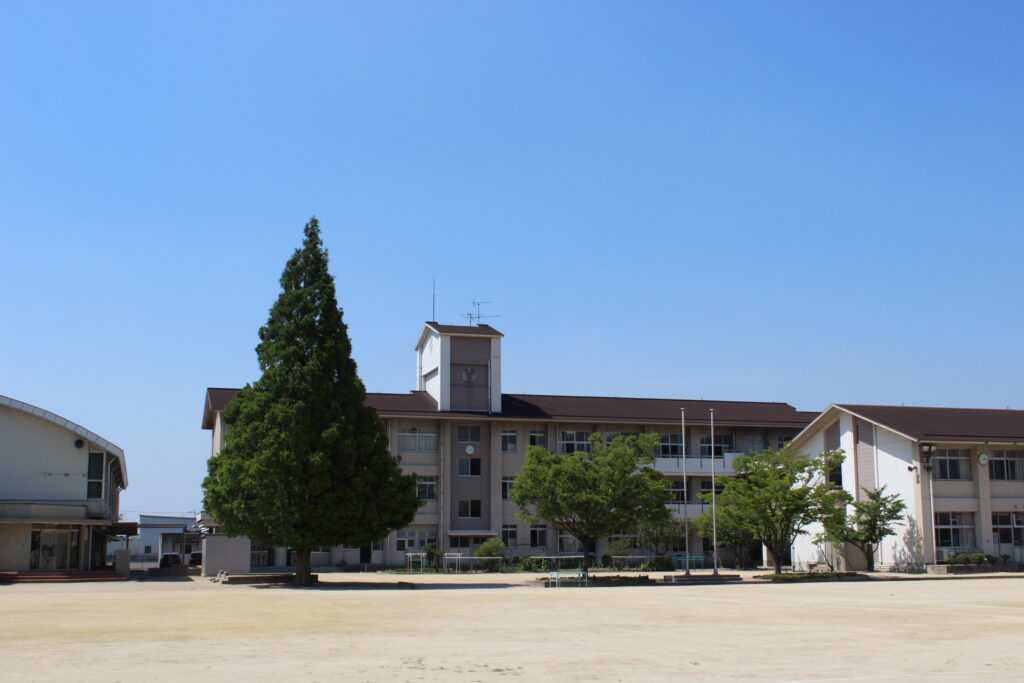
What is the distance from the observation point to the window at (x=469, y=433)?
58.6m

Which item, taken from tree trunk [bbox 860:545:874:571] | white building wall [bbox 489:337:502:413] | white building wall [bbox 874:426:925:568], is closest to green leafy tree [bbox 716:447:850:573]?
tree trunk [bbox 860:545:874:571]

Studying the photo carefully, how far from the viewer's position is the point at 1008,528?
47062 millimetres

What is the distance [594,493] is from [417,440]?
18.9 m

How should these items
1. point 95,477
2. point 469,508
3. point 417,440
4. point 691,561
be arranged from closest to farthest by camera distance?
point 95,477
point 691,561
point 417,440
point 469,508

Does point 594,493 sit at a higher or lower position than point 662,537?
higher

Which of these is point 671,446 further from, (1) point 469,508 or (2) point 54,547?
(2) point 54,547

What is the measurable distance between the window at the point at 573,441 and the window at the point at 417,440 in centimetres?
766

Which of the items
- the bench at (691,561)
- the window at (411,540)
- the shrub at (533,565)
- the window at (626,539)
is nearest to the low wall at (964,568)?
the bench at (691,561)

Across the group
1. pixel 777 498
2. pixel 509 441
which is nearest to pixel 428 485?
pixel 509 441

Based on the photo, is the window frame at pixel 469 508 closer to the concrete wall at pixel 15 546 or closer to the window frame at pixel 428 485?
the window frame at pixel 428 485

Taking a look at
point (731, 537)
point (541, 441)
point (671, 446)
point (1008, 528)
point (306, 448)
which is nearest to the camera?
point (306, 448)

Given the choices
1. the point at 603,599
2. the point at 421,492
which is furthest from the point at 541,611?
the point at 421,492

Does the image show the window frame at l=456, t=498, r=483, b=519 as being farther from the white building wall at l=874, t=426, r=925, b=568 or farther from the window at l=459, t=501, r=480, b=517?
the white building wall at l=874, t=426, r=925, b=568

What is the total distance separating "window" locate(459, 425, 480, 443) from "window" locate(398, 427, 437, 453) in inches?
60.4
